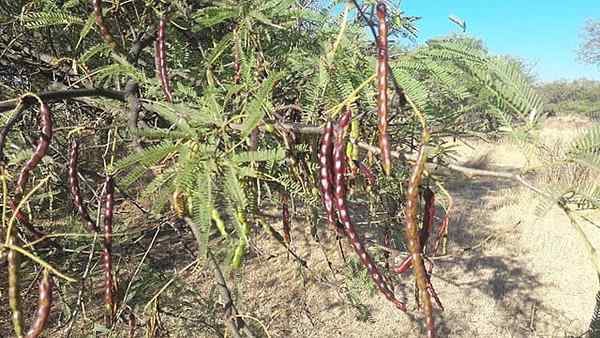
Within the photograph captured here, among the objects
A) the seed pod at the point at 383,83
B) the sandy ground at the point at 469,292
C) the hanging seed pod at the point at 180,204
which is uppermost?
the seed pod at the point at 383,83

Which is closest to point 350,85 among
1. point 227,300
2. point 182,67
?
point 227,300

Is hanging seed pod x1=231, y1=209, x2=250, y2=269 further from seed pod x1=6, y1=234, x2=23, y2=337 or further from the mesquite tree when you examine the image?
seed pod x1=6, y1=234, x2=23, y2=337

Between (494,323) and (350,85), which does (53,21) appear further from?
(494,323)

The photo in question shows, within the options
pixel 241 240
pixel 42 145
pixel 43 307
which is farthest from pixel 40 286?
pixel 241 240

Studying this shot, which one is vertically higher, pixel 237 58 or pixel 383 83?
pixel 237 58

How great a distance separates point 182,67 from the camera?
179 cm

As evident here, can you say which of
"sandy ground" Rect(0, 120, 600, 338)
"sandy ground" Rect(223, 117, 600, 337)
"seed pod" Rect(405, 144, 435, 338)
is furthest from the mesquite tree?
"sandy ground" Rect(223, 117, 600, 337)

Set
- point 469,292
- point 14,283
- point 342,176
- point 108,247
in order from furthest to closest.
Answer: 1. point 469,292
2. point 108,247
3. point 342,176
4. point 14,283

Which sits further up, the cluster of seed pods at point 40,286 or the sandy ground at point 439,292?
the cluster of seed pods at point 40,286

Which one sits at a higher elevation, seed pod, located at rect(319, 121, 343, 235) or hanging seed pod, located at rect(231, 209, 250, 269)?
seed pod, located at rect(319, 121, 343, 235)

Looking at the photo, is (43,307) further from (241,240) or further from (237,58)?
(237,58)

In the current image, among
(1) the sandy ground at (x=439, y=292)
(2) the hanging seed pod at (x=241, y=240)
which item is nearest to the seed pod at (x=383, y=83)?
(2) the hanging seed pod at (x=241, y=240)

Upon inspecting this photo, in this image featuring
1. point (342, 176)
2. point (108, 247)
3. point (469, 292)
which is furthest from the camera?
point (469, 292)

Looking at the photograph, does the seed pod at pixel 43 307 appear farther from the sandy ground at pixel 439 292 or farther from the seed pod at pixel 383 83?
the sandy ground at pixel 439 292
